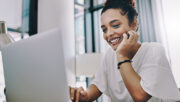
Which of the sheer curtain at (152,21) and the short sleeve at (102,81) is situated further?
the sheer curtain at (152,21)

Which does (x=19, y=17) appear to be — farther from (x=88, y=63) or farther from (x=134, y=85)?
(x=134, y=85)

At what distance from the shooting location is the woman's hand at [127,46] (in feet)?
5.07

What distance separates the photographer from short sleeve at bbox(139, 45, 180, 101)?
132cm

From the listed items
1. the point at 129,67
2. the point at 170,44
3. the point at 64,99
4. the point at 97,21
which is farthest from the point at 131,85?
the point at 97,21

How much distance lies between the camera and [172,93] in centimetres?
131

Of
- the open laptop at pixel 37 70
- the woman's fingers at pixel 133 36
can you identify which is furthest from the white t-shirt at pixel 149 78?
the open laptop at pixel 37 70

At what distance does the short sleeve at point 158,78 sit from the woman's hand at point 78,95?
0.54m

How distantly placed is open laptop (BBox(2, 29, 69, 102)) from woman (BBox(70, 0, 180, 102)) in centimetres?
64

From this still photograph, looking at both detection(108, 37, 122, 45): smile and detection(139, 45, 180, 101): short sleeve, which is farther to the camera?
detection(108, 37, 122, 45): smile

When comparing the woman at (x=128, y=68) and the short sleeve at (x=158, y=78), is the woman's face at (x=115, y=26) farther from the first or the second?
the short sleeve at (x=158, y=78)

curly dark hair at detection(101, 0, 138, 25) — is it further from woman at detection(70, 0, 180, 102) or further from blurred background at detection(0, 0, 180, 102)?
blurred background at detection(0, 0, 180, 102)

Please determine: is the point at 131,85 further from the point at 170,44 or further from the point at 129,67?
the point at 170,44

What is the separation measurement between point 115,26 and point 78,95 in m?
0.84

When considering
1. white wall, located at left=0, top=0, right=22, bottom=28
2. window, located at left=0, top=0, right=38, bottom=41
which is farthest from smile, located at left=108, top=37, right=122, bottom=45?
white wall, located at left=0, top=0, right=22, bottom=28
